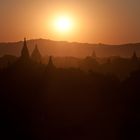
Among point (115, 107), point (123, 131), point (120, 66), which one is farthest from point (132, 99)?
point (120, 66)

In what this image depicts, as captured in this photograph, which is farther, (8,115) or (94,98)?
(94,98)

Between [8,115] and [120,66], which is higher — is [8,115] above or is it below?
below

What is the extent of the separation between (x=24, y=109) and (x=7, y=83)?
391 inches

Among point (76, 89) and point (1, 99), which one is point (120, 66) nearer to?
point (76, 89)

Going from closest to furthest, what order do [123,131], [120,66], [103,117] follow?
[123,131] < [103,117] < [120,66]

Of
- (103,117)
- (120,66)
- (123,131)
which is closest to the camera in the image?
(123,131)

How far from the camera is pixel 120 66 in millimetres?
151375

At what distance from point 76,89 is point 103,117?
11.0m

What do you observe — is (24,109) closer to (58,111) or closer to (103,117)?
(58,111)

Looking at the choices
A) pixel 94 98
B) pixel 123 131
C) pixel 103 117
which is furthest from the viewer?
pixel 94 98

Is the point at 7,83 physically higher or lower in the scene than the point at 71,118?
higher

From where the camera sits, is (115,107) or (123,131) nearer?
(123,131)

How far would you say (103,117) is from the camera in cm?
6775

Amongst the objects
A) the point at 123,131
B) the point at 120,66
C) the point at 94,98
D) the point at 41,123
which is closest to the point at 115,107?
the point at 94,98
